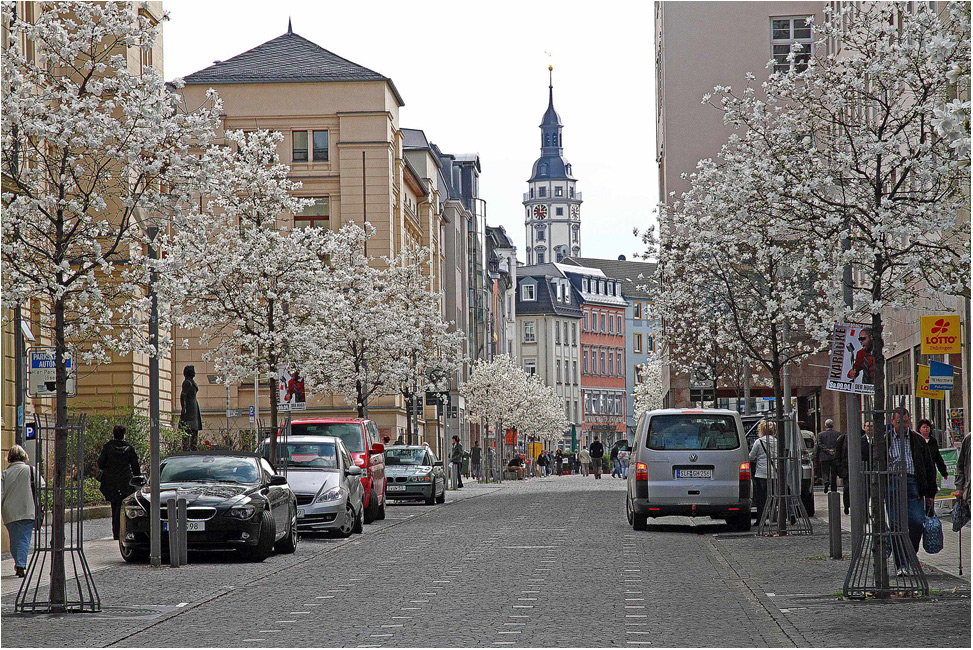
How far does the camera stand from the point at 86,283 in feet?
47.1

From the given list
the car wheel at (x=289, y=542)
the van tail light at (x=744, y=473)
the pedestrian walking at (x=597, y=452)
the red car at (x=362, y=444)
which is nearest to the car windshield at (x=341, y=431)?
the red car at (x=362, y=444)

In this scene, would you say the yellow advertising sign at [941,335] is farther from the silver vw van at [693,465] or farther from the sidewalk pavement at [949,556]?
the silver vw van at [693,465]

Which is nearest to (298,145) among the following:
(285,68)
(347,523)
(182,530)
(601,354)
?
(285,68)

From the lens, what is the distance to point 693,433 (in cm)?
2462

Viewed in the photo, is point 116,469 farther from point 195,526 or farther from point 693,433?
point 693,433

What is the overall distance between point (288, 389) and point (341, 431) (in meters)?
1.94

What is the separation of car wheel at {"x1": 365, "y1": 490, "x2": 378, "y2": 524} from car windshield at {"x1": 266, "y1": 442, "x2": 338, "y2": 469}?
396cm

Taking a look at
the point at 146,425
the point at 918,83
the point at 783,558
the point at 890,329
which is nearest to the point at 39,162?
the point at 918,83

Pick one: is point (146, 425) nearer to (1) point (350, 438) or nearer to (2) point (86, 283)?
(1) point (350, 438)

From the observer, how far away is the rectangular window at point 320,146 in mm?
62031

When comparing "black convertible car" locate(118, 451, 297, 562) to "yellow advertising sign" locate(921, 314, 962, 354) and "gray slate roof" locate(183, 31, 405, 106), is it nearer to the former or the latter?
"yellow advertising sign" locate(921, 314, 962, 354)

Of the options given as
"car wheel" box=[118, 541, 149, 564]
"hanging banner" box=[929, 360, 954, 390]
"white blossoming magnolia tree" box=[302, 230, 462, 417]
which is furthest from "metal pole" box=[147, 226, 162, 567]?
"white blossoming magnolia tree" box=[302, 230, 462, 417]

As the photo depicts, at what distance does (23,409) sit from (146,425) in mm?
6417

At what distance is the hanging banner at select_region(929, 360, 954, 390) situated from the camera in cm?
2494
